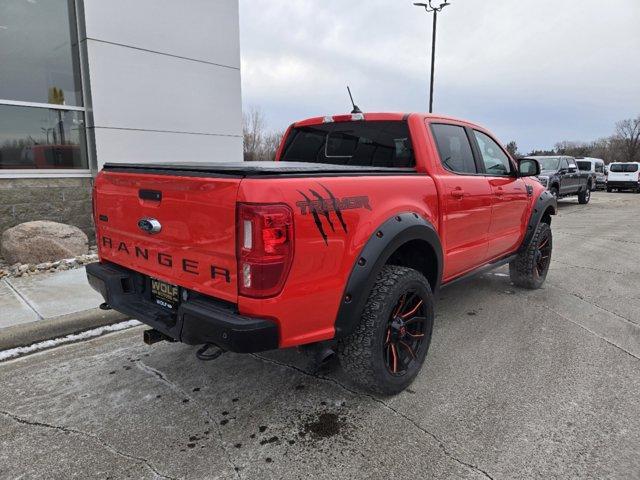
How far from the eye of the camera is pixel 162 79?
7820 millimetres

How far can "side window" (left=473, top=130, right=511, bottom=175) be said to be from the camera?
169 inches

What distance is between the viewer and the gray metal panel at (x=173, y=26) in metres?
7.05

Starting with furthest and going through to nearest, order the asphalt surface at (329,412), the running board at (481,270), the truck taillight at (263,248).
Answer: the running board at (481,270) → the asphalt surface at (329,412) → the truck taillight at (263,248)

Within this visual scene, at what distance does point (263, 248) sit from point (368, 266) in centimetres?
72

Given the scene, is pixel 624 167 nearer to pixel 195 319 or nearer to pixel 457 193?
pixel 457 193

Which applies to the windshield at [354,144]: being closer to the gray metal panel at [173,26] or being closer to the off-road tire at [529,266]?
the off-road tire at [529,266]

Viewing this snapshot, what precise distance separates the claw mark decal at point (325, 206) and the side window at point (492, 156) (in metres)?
2.28

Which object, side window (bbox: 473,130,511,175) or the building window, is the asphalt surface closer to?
side window (bbox: 473,130,511,175)

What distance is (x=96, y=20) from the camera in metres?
6.95

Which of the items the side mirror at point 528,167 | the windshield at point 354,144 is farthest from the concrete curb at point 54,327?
the side mirror at point 528,167

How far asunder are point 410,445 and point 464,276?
72.3 inches

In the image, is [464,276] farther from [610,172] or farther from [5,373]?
[610,172]

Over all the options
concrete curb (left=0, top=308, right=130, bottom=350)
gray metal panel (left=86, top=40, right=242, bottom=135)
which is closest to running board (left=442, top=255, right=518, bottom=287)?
concrete curb (left=0, top=308, right=130, bottom=350)

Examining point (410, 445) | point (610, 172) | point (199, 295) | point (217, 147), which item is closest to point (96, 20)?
point (217, 147)
